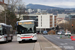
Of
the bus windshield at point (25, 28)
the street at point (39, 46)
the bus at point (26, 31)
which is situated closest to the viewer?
the street at point (39, 46)

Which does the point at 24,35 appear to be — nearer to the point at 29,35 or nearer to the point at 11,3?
the point at 29,35

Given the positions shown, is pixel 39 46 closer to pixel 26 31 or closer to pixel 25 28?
pixel 26 31

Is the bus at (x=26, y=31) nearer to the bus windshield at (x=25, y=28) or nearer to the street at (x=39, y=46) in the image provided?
the bus windshield at (x=25, y=28)

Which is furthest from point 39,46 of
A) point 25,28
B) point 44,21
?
point 44,21

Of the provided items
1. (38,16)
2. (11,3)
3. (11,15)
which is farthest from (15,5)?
(38,16)

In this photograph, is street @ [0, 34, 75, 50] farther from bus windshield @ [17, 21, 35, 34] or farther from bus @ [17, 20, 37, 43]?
bus windshield @ [17, 21, 35, 34]

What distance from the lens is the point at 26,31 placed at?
23.3m

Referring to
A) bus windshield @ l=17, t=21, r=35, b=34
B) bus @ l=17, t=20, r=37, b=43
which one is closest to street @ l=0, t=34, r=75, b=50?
bus @ l=17, t=20, r=37, b=43

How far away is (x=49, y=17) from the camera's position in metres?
138

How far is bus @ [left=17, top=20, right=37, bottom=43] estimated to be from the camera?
23.1 meters

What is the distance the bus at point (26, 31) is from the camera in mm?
23141

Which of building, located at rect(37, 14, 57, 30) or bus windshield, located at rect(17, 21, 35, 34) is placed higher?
bus windshield, located at rect(17, 21, 35, 34)

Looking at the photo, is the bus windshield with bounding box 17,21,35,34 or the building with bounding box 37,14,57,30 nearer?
the bus windshield with bounding box 17,21,35,34

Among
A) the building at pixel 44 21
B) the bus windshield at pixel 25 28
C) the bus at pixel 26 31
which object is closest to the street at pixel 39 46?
the bus at pixel 26 31
